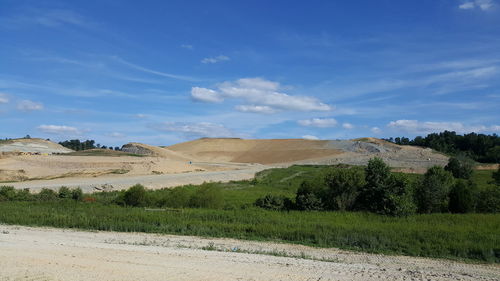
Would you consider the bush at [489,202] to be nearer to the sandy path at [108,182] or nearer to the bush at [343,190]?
the bush at [343,190]

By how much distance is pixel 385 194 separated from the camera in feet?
67.5

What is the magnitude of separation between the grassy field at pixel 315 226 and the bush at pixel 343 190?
1867mm

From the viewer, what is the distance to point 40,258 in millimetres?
10500

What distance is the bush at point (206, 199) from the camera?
24.0 meters

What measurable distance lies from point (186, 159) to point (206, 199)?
83.5 metres

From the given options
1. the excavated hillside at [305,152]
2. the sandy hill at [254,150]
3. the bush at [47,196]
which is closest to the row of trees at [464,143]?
the excavated hillside at [305,152]

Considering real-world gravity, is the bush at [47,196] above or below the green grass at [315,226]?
above

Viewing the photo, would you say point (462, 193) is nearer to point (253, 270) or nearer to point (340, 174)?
point (340, 174)

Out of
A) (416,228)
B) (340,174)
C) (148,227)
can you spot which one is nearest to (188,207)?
(148,227)

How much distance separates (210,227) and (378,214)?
8139mm

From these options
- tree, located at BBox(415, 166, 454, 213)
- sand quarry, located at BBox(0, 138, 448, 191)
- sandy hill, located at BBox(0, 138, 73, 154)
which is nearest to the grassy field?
tree, located at BBox(415, 166, 454, 213)

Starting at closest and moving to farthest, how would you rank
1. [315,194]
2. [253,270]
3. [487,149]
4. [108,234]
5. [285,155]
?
[253,270], [108,234], [315,194], [487,149], [285,155]

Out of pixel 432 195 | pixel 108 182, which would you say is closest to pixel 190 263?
pixel 432 195

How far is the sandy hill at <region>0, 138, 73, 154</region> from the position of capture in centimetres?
10619
